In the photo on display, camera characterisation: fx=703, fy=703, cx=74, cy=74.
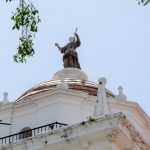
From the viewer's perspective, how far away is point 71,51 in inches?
1135

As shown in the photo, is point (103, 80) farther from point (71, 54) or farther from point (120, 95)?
point (71, 54)

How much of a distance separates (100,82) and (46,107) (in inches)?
199

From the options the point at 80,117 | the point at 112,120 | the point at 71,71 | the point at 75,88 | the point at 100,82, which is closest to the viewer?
the point at 112,120

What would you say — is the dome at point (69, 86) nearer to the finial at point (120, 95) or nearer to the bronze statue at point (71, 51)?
the finial at point (120, 95)

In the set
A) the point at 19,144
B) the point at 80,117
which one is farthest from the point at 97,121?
the point at 80,117

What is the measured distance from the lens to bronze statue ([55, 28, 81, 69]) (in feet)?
94.2

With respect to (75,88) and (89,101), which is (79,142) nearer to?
(89,101)

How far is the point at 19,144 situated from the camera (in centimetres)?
1791

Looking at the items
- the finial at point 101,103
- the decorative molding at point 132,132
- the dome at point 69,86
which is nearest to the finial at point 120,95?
the dome at point 69,86

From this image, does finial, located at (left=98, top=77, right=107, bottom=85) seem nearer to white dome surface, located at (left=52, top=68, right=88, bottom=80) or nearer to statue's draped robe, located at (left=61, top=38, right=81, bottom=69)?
white dome surface, located at (left=52, top=68, right=88, bottom=80)

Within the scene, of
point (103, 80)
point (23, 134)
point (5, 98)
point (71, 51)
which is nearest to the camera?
point (103, 80)

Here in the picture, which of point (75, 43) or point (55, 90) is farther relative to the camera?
point (75, 43)

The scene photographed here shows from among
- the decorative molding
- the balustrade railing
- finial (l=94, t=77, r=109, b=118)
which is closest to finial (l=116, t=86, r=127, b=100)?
the balustrade railing

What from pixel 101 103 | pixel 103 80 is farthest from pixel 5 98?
pixel 101 103
